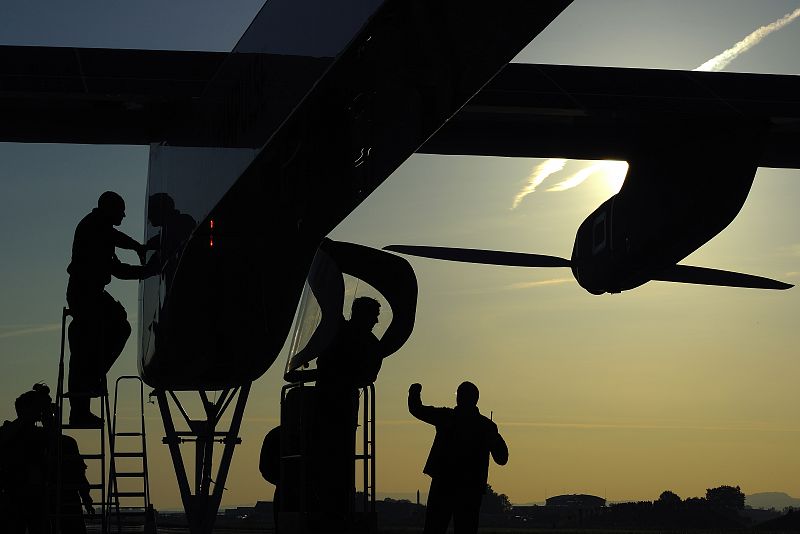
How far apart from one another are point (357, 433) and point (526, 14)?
154 inches

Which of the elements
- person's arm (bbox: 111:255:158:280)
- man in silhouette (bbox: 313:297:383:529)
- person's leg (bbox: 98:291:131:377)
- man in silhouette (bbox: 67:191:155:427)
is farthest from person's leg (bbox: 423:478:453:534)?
person's arm (bbox: 111:255:158:280)

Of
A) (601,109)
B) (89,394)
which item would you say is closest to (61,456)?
(89,394)

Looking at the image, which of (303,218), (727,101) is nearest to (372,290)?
(303,218)

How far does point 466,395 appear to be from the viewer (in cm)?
1043

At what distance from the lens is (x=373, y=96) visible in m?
7.30

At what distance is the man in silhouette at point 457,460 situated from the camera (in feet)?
33.8

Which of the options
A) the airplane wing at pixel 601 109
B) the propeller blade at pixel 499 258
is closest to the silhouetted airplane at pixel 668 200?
the airplane wing at pixel 601 109

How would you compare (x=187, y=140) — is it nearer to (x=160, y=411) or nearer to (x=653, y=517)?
(x=160, y=411)

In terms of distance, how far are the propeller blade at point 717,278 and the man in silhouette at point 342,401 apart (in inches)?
355

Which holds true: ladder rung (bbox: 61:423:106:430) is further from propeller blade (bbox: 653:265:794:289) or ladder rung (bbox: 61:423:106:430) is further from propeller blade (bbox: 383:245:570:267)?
propeller blade (bbox: 653:265:794:289)

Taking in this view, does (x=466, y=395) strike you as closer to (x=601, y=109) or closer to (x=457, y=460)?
(x=457, y=460)

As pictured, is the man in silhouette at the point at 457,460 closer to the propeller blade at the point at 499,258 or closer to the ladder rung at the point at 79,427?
the ladder rung at the point at 79,427

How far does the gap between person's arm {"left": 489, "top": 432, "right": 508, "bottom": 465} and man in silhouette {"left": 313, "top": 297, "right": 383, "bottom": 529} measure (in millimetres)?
2294

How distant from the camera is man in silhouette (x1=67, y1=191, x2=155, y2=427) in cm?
1120
